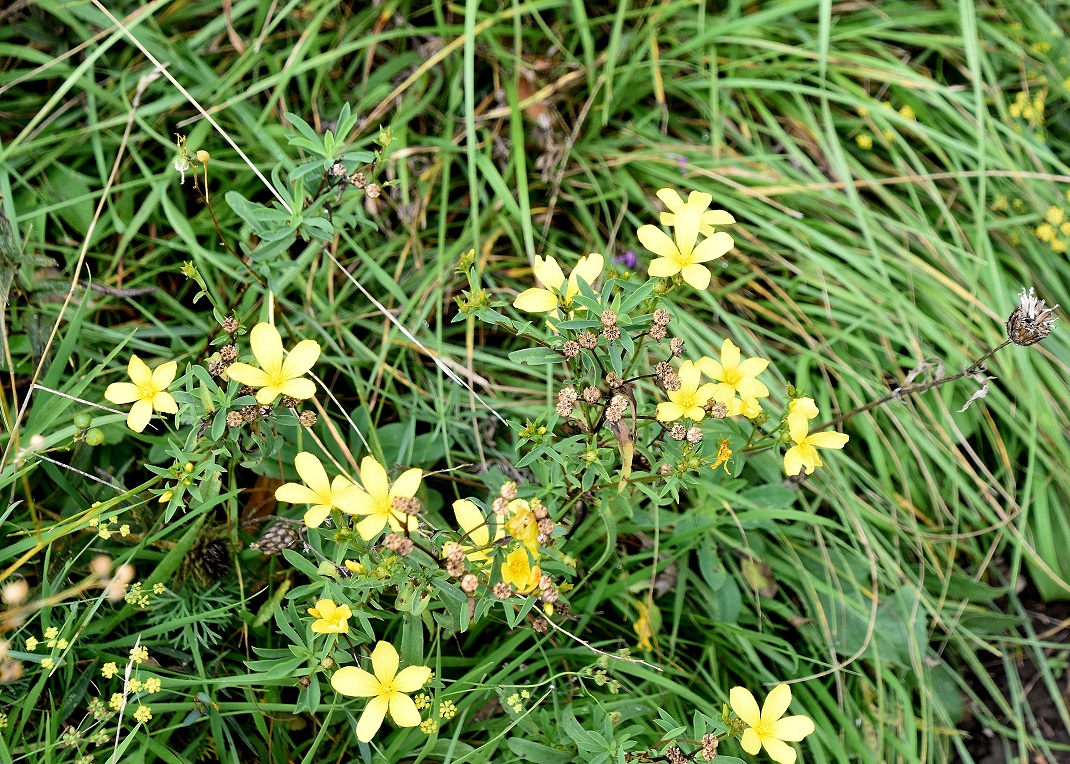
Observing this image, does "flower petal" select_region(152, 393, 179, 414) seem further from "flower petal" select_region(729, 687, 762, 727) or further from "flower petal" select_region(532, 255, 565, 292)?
"flower petal" select_region(729, 687, 762, 727)

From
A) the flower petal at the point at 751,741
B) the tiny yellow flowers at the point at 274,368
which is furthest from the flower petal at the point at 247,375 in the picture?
the flower petal at the point at 751,741

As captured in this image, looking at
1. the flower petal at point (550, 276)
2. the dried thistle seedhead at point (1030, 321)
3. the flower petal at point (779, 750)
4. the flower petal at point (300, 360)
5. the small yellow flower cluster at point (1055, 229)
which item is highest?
the flower petal at point (300, 360)

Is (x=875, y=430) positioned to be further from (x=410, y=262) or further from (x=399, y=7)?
(x=399, y=7)

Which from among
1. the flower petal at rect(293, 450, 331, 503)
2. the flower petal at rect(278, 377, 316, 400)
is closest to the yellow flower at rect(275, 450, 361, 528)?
the flower petal at rect(293, 450, 331, 503)

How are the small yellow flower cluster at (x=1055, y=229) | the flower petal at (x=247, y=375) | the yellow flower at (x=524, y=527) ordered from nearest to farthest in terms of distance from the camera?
the yellow flower at (x=524, y=527), the flower petal at (x=247, y=375), the small yellow flower cluster at (x=1055, y=229)

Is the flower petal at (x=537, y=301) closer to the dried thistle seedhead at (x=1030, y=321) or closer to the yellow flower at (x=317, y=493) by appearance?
the yellow flower at (x=317, y=493)
